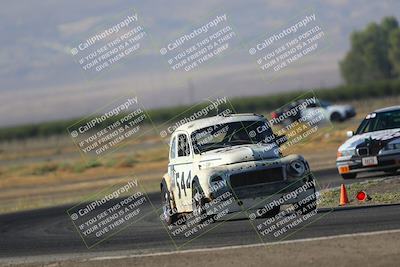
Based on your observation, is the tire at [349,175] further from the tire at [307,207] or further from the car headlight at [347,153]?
the tire at [307,207]

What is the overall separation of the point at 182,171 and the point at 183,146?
53 cm

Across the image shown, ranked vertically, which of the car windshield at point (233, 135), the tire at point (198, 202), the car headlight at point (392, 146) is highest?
the car windshield at point (233, 135)

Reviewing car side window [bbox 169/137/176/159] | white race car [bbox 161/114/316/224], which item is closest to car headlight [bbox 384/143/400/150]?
white race car [bbox 161/114/316/224]

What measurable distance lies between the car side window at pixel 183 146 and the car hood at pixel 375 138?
5.47 metres

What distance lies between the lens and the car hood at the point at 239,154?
1532cm

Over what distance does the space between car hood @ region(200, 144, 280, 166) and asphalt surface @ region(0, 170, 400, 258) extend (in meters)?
0.98

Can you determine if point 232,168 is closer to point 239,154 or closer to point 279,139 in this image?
point 239,154

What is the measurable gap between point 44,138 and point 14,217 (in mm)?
94798

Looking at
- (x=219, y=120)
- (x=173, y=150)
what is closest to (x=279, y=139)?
(x=219, y=120)

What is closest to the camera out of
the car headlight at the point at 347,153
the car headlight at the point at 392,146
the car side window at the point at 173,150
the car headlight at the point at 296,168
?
the car headlight at the point at 296,168

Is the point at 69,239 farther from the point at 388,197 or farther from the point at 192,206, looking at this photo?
the point at 388,197

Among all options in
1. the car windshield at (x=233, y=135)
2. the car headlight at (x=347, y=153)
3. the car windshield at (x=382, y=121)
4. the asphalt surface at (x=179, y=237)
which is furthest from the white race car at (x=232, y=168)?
the car windshield at (x=382, y=121)

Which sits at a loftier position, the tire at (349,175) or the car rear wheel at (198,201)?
the car rear wheel at (198,201)

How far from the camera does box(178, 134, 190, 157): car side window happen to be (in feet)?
54.3
